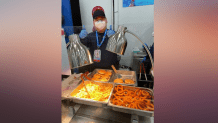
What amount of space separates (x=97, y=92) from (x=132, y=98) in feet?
1.45

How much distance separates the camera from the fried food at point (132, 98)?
105cm

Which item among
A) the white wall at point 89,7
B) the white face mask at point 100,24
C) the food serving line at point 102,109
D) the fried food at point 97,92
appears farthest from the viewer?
the white wall at point 89,7

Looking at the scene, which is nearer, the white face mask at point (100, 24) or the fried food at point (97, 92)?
the fried food at point (97, 92)

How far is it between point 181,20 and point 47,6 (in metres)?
0.34

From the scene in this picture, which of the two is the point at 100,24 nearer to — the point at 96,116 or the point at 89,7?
the point at 89,7

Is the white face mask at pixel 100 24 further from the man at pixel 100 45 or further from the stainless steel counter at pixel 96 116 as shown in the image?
the stainless steel counter at pixel 96 116

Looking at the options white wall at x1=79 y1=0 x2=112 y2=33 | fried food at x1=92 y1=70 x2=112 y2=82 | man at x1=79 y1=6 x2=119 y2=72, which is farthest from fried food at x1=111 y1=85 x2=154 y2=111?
white wall at x1=79 y1=0 x2=112 y2=33

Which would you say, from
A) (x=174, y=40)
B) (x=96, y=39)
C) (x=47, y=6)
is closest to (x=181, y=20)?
(x=174, y=40)

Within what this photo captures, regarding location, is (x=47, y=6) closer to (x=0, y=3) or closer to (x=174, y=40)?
(x=0, y=3)

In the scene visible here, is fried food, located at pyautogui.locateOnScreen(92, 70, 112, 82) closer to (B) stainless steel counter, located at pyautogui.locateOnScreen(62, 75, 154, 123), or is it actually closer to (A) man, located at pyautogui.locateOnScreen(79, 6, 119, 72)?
(A) man, located at pyautogui.locateOnScreen(79, 6, 119, 72)

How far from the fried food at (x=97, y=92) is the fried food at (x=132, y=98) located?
0.09m

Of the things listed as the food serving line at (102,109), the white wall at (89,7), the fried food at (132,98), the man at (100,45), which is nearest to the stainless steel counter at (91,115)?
the food serving line at (102,109)

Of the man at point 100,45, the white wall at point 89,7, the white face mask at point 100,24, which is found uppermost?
the white wall at point 89,7

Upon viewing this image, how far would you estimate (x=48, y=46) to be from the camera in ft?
0.95
